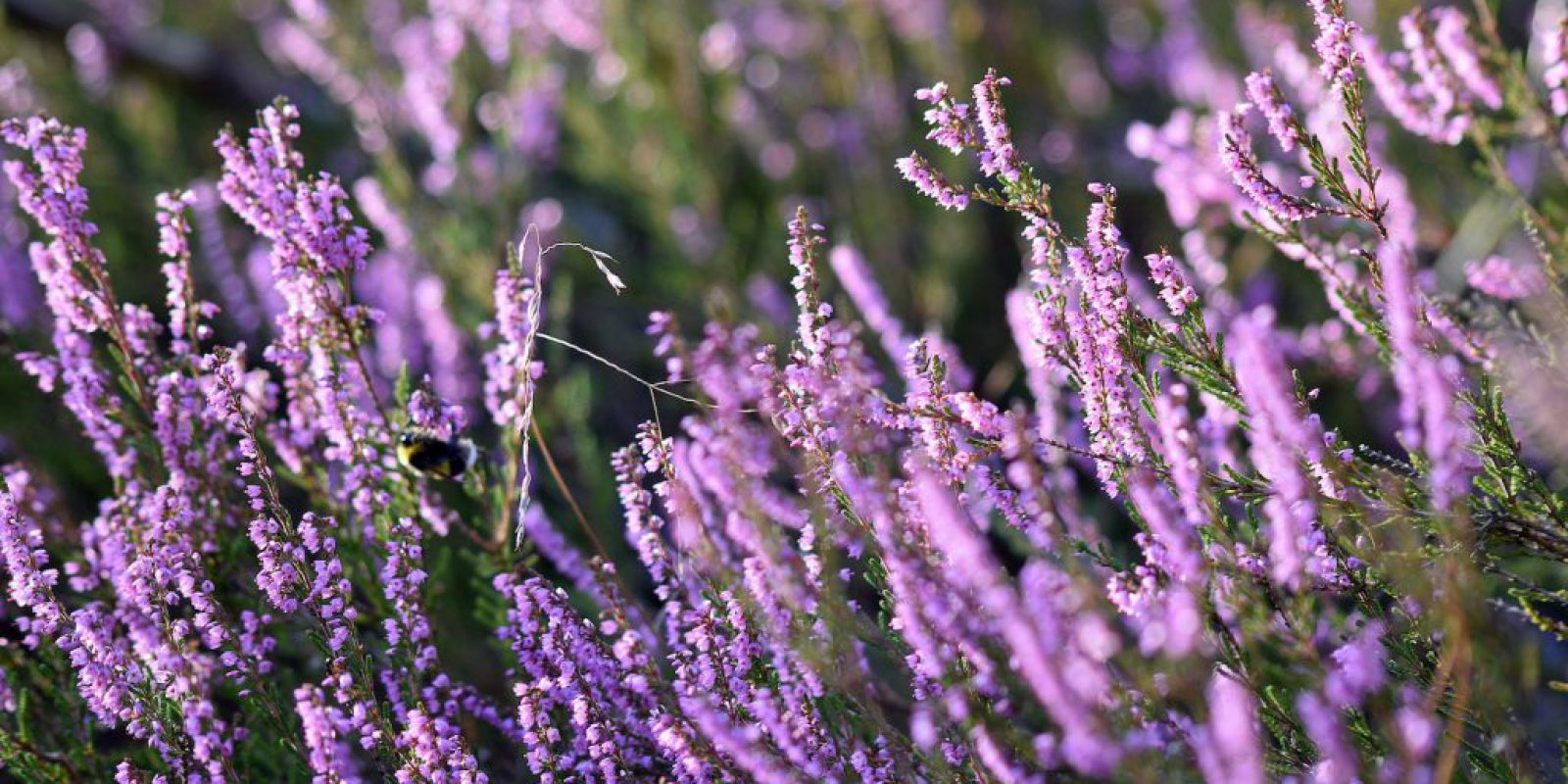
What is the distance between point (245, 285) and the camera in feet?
17.3

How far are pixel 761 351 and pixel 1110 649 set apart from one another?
1.00 meters

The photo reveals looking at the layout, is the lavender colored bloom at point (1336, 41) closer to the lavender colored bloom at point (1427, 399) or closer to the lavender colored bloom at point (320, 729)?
the lavender colored bloom at point (1427, 399)

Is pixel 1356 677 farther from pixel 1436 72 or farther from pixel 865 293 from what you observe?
pixel 865 293

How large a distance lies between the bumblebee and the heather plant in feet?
0.06

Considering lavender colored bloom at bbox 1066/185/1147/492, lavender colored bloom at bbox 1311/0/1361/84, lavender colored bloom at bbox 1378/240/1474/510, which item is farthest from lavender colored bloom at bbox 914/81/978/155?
lavender colored bloom at bbox 1378/240/1474/510

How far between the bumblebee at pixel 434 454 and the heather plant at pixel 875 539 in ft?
0.06

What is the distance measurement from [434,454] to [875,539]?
107cm

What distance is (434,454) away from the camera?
2.76 m

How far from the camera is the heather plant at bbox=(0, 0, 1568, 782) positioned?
1.86 m

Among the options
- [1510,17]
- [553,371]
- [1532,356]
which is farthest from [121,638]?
[1510,17]

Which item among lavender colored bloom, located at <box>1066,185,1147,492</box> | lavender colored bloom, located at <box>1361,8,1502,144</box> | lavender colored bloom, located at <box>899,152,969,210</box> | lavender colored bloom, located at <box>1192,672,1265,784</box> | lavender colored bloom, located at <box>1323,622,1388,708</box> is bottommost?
lavender colored bloom, located at <box>1192,672,1265,784</box>

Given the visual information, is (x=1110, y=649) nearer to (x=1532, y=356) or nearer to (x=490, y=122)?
(x=1532, y=356)

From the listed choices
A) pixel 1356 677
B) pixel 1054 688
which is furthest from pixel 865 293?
pixel 1054 688

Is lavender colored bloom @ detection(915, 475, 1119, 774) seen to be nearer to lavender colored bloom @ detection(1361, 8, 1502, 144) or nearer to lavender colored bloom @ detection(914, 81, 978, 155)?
lavender colored bloom @ detection(914, 81, 978, 155)
